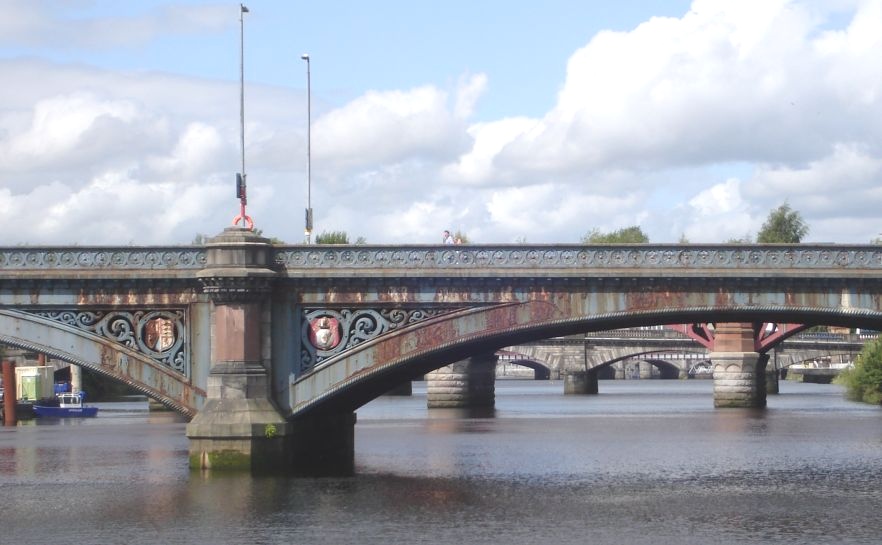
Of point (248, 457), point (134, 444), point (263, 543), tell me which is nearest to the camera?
point (263, 543)

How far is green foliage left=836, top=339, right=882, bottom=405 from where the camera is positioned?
322 feet

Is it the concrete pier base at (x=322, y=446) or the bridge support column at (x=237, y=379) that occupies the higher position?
the bridge support column at (x=237, y=379)

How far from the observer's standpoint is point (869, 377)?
327ft

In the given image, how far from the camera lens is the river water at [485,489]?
37156 mm

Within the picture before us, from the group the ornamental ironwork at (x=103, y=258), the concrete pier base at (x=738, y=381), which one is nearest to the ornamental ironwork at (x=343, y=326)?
the ornamental ironwork at (x=103, y=258)

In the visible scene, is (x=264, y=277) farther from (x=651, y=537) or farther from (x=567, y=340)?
(x=567, y=340)

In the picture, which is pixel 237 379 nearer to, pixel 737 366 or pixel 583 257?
pixel 583 257

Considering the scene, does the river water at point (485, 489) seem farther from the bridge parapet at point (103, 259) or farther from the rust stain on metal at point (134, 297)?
the bridge parapet at point (103, 259)

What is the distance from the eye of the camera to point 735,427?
75.1 metres

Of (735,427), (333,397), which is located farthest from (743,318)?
(735,427)

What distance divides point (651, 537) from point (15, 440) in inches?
1725

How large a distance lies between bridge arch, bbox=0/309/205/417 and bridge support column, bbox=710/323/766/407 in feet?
180

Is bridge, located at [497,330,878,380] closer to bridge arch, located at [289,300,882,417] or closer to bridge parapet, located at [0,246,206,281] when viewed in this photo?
bridge arch, located at [289,300,882,417]

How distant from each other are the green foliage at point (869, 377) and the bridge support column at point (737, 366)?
757 centimetres
